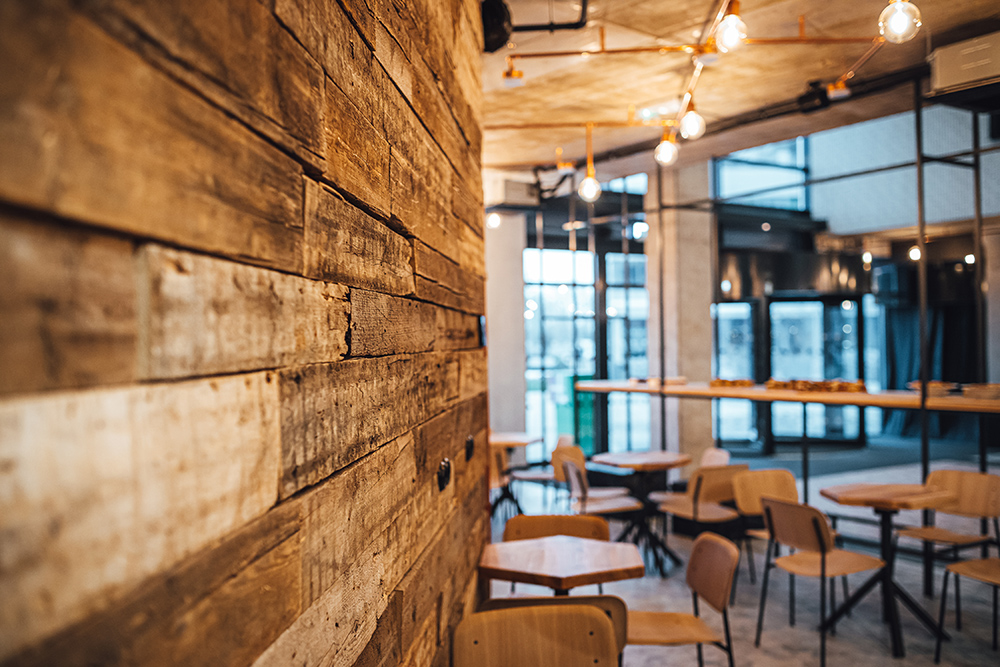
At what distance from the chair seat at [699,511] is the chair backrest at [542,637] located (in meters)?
3.32

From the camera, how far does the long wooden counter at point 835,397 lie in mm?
4547

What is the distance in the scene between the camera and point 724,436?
12.3m

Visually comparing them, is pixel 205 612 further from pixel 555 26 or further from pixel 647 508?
pixel 647 508

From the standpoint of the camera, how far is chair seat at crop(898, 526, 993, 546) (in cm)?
448

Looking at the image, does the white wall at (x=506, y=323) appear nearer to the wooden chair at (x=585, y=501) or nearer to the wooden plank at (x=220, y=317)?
the wooden chair at (x=585, y=501)

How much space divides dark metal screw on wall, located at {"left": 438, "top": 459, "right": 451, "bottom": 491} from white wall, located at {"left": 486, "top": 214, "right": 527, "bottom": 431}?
23.3 feet

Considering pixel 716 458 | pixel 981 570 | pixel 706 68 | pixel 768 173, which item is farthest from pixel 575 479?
pixel 768 173

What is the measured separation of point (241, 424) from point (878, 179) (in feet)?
45.4

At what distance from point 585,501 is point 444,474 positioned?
3986mm

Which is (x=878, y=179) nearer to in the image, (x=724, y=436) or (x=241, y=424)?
(x=724, y=436)

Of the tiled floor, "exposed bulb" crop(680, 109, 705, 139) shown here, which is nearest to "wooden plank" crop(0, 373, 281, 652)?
Result: "exposed bulb" crop(680, 109, 705, 139)

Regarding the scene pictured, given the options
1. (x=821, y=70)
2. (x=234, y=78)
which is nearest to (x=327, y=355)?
(x=234, y=78)

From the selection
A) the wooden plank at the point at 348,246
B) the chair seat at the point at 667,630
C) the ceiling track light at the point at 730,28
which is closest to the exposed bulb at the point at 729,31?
the ceiling track light at the point at 730,28

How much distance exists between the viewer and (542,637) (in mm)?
2184
